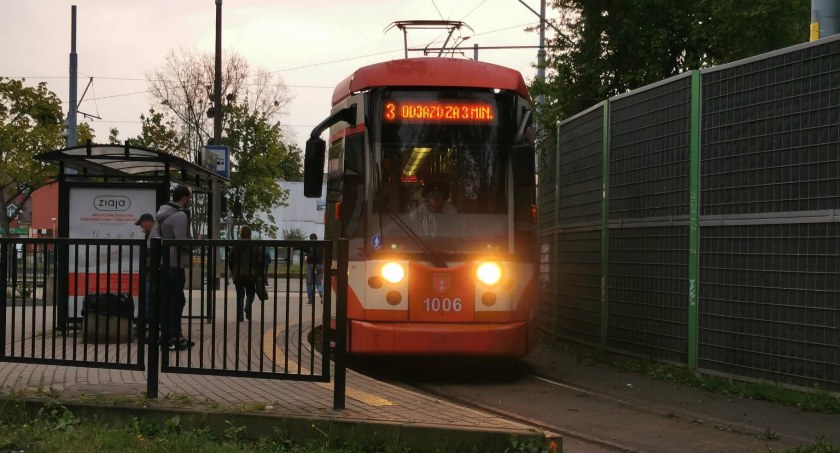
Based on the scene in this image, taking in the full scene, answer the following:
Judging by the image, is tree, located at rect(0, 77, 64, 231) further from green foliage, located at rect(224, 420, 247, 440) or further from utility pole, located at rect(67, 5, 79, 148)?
green foliage, located at rect(224, 420, 247, 440)

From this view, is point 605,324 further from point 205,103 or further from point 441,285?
point 205,103

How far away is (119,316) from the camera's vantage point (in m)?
6.95

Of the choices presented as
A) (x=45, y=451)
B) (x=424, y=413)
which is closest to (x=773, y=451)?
(x=424, y=413)

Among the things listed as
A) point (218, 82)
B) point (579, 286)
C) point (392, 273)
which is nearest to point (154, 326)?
point (392, 273)

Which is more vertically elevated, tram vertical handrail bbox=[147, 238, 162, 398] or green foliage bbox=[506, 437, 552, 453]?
tram vertical handrail bbox=[147, 238, 162, 398]

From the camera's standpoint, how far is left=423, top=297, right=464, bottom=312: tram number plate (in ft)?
31.7

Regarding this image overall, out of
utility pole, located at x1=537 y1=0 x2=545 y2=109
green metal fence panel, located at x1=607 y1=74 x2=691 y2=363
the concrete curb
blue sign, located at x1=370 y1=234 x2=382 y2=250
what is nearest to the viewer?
the concrete curb

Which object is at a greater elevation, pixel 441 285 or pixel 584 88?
pixel 584 88

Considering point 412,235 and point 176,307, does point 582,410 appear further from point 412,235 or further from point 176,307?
point 176,307

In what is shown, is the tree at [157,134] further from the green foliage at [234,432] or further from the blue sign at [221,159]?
the green foliage at [234,432]

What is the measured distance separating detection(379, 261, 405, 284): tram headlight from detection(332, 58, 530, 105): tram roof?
1883mm

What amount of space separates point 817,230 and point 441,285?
11.6 feet

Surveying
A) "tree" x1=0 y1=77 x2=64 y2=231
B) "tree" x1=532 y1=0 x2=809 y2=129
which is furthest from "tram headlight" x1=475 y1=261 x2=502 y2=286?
"tree" x1=0 y1=77 x2=64 y2=231

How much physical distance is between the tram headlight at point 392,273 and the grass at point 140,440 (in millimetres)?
3791
